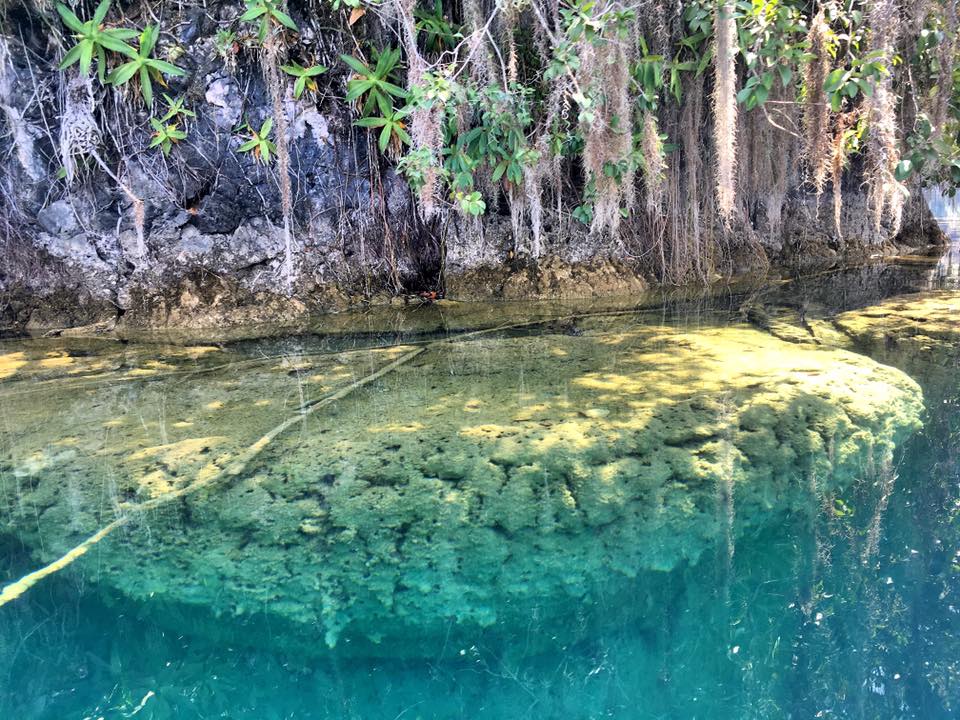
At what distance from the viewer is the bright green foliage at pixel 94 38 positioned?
4152 millimetres

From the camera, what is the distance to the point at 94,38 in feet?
13.7

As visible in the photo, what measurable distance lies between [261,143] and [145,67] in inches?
32.1

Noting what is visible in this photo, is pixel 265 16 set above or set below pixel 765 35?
above

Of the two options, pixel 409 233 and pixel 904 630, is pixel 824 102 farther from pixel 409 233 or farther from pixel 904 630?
pixel 904 630

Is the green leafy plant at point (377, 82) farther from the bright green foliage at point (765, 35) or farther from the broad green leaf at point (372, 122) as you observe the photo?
the bright green foliage at point (765, 35)

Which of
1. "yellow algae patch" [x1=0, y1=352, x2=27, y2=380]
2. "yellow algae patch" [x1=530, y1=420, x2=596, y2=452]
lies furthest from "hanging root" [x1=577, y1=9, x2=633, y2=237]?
"yellow algae patch" [x1=0, y1=352, x2=27, y2=380]

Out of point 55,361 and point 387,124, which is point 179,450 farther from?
point 387,124

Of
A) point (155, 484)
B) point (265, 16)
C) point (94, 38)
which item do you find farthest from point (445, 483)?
point (94, 38)

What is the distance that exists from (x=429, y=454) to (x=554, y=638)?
3.39 feet

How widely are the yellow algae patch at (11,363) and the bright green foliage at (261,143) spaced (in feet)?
6.40

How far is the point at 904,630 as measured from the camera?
1.59 metres

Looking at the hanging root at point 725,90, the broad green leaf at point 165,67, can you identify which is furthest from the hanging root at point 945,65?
the broad green leaf at point 165,67

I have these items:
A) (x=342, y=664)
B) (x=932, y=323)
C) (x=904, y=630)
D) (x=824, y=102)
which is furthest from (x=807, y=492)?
(x=824, y=102)

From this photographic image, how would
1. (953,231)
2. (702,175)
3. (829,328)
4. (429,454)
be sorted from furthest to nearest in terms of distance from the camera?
(953,231) → (702,175) → (829,328) → (429,454)
